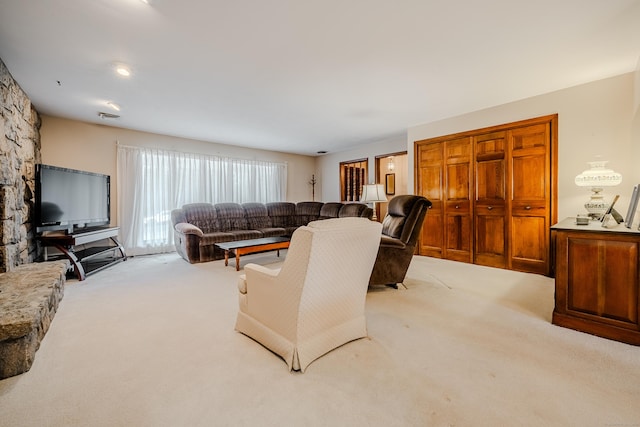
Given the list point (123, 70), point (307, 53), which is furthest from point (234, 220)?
point (307, 53)

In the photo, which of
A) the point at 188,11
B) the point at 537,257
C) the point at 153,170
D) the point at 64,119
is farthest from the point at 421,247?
the point at 64,119

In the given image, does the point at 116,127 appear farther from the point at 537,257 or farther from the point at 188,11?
the point at 537,257

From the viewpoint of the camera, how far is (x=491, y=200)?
4.02 metres

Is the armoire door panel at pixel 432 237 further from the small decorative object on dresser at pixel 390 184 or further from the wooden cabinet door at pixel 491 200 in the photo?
the small decorative object on dresser at pixel 390 184

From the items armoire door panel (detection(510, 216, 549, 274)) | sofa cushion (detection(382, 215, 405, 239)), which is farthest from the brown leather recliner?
armoire door panel (detection(510, 216, 549, 274))

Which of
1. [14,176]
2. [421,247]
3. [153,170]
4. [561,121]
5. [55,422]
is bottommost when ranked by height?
[55,422]

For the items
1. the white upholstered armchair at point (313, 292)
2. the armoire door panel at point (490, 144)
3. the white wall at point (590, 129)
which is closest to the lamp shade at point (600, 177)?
the white wall at point (590, 129)

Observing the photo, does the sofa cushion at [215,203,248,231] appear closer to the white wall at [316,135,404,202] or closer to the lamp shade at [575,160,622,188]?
the white wall at [316,135,404,202]

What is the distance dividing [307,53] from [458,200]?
3258mm

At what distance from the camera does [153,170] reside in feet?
17.2

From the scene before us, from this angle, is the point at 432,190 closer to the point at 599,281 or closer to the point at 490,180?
the point at 490,180

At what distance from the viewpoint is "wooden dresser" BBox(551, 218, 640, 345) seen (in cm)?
191

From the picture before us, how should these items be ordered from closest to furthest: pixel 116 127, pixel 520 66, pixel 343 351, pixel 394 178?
pixel 343 351
pixel 520 66
pixel 116 127
pixel 394 178

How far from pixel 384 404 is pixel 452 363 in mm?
603
